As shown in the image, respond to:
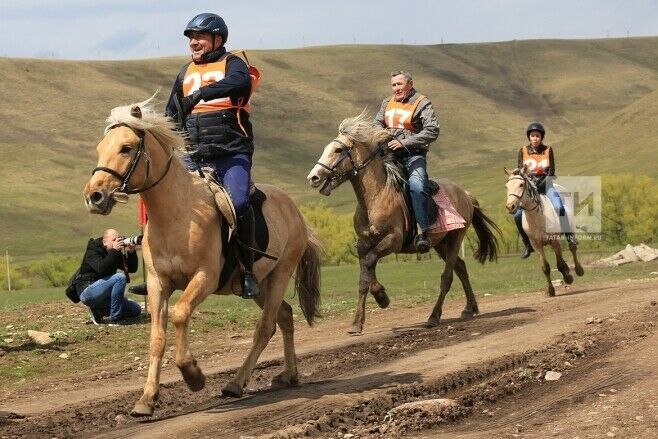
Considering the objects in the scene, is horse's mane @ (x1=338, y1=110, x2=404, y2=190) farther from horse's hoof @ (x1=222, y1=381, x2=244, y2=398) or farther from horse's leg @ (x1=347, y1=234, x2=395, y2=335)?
horse's hoof @ (x1=222, y1=381, x2=244, y2=398)

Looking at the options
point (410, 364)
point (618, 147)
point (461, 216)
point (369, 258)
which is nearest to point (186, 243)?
point (410, 364)

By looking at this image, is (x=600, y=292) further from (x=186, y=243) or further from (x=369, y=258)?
(x=186, y=243)

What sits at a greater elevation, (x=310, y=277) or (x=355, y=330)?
(x=310, y=277)

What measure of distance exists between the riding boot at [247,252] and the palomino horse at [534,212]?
11610 millimetres

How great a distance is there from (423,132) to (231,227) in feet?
22.7

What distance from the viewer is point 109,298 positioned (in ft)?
62.2

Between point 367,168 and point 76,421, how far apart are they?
7.55m

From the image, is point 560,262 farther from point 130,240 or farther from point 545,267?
point 130,240

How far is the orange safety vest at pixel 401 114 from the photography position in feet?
58.2

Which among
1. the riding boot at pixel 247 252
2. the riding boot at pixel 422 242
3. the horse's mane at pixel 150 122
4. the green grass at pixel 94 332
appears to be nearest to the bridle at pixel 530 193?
the green grass at pixel 94 332

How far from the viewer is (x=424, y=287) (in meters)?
31.2

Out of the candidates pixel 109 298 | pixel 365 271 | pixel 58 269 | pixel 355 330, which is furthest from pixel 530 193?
pixel 58 269

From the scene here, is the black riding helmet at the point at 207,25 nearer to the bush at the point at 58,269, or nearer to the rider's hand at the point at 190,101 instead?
the rider's hand at the point at 190,101

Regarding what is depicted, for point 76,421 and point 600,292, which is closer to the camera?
point 76,421
